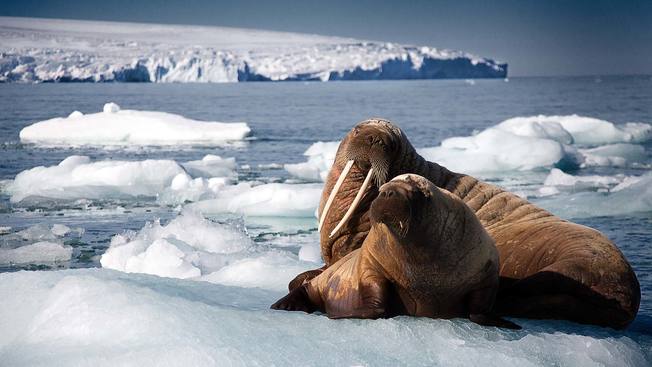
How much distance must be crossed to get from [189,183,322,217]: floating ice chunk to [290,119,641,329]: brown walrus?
19.7 feet

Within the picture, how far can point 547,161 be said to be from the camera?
15.6 meters

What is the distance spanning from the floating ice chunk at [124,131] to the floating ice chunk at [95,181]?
26.9 feet

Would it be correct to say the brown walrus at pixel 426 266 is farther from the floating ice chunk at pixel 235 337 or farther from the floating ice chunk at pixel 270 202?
the floating ice chunk at pixel 270 202

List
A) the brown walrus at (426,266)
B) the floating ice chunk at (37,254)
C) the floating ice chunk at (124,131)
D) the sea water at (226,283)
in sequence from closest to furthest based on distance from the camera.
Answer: the sea water at (226,283) → the brown walrus at (426,266) → the floating ice chunk at (37,254) → the floating ice chunk at (124,131)

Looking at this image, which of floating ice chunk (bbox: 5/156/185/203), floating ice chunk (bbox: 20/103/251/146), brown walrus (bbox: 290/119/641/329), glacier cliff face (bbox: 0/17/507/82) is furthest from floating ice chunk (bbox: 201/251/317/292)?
glacier cliff face (bbox: 0/17/507/82)

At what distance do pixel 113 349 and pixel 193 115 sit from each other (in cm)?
3755

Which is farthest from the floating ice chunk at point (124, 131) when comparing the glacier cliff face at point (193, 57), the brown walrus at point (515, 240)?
the glacier cliff face at point (193, 57)

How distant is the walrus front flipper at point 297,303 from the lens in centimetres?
425

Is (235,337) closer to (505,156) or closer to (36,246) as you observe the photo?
(36,246)

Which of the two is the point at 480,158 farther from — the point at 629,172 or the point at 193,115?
the point at 193,115

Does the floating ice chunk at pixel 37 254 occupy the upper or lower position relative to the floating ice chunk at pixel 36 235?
upper

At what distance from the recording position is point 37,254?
8.35 metres

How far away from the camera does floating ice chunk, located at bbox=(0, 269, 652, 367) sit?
3395 millimetres

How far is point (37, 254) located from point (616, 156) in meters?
12.9
